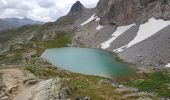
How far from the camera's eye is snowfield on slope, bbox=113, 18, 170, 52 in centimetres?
15450

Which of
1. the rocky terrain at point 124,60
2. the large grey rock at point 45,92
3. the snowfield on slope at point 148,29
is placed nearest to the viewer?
the large grey rock at point 45,92

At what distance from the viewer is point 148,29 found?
16362cm

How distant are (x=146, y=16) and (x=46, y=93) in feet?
457

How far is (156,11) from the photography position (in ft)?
567

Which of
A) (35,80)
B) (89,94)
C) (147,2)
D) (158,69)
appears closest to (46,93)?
(89,94)

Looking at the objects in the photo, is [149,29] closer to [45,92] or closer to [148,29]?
[148,29]

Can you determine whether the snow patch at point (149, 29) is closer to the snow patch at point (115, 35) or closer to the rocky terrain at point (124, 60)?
the rocky terrain at point (124, 60)

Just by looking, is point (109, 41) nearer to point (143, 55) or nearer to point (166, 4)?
point (166, 4)

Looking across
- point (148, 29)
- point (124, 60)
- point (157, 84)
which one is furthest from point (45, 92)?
point (148, 29)

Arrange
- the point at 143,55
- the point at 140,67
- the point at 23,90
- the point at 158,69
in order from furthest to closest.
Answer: the point at 143,55, the point at 140,67, the point at 158,69, the point at 23,90

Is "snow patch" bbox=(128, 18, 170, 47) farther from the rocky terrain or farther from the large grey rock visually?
the large grey rock

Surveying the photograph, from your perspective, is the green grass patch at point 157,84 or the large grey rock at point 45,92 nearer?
the large grey rock at point 45,92

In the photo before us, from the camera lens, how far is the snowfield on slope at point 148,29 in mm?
154500

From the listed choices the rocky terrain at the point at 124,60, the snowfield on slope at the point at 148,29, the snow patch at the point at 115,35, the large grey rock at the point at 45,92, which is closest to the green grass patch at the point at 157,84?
the rocky terrain at the point at 124,60
